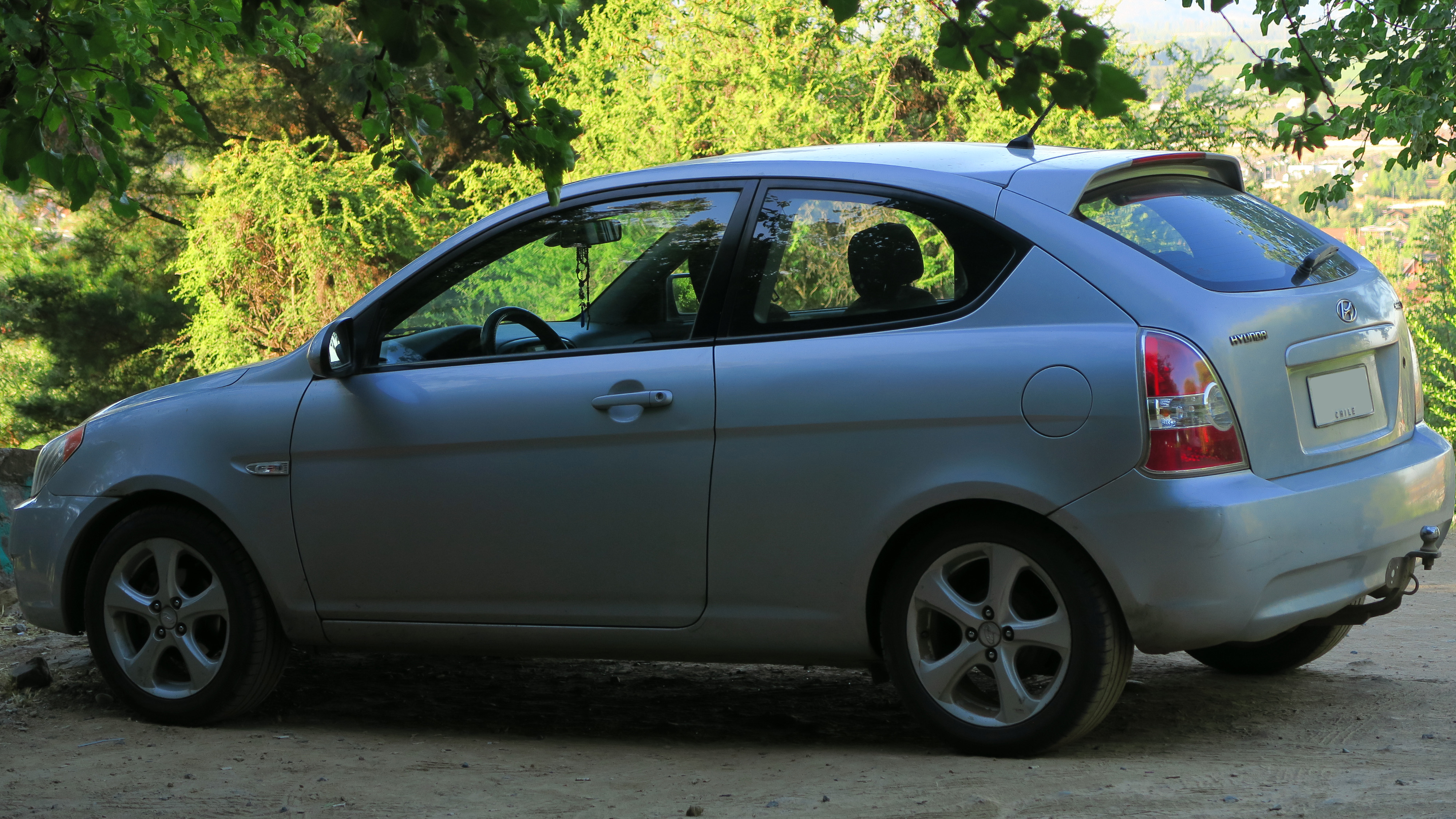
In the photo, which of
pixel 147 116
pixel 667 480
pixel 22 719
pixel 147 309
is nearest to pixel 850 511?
pixel 667 480

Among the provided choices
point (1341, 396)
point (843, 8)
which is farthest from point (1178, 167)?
point (843, 8)

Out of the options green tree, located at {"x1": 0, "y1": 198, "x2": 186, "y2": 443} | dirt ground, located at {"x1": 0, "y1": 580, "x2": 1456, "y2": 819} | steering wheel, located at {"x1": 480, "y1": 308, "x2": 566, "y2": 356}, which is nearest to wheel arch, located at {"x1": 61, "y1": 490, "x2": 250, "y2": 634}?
dirt ground, located at {"x1": 0, "y1": 580, "x2": 1456, "y2": 819}

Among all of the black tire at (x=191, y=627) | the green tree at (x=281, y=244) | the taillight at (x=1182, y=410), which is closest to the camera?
the taillight at (x=1182, y=410)

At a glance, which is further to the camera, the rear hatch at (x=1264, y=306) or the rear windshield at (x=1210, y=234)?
the rear windshield at (x=1210, y=234)

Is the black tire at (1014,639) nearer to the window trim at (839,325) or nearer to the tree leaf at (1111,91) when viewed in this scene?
the window trim at (839,325)

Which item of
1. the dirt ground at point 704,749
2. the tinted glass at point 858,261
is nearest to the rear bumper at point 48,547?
the dirt ground at point 704,749

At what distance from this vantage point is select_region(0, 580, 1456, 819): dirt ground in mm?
3379

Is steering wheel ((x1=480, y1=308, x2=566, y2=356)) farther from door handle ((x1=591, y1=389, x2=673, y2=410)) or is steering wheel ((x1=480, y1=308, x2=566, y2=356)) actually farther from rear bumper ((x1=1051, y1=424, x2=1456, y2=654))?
rear bumper ((x1=1051, y1=424, x2=1456, y2=654))

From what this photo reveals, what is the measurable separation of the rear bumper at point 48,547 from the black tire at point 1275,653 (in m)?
3.75

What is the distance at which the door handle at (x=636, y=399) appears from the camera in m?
3.89

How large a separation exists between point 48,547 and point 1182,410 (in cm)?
373

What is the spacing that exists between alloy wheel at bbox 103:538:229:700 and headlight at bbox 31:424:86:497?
47 cm

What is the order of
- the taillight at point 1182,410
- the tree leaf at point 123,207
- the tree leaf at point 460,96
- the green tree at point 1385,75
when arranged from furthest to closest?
the green tree at point 1385,75
the tree leaf at point 123,207
the tree leaf at point 460,96
the taillight at point 1182,410

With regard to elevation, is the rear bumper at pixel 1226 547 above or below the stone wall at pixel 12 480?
below
